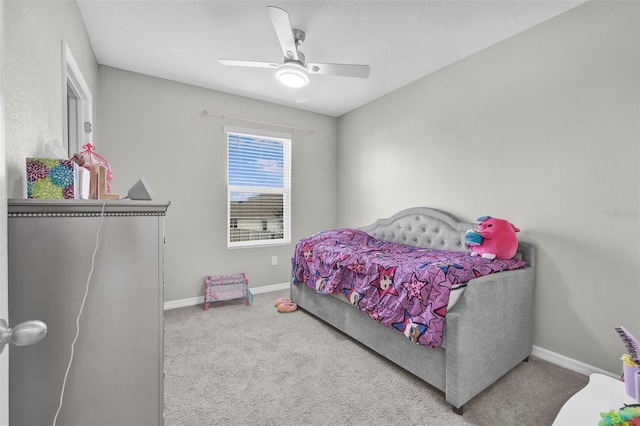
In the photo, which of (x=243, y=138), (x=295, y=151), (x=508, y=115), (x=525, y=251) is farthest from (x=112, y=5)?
(x=525, y=251)

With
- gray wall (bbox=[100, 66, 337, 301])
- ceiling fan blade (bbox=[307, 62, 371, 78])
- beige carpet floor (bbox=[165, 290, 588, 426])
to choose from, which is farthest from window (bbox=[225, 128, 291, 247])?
ceiling fan blade (bbox=[307, 62, 371, 78])

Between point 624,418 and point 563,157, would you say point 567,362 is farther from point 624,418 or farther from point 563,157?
point 563,157

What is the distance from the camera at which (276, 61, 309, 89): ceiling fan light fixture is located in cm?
208

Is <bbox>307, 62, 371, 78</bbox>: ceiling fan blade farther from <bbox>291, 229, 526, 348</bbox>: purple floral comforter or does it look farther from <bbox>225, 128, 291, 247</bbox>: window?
<bbox>225, 128, 291, 247</bbox>: window

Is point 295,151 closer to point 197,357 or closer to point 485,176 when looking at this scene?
point 485,176

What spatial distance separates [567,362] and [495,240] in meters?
0.98

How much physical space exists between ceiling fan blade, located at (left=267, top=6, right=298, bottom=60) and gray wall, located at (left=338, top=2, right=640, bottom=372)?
66.2 inches

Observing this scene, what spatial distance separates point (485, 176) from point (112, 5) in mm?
3213

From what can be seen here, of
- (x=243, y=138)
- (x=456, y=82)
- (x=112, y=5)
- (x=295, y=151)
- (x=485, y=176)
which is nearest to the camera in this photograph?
(x=112, y=5)

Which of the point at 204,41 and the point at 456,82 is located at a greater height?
the point at 204,41

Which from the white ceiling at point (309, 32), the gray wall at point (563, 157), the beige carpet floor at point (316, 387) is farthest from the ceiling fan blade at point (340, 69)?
the beige carpet floor at point (316, 387)

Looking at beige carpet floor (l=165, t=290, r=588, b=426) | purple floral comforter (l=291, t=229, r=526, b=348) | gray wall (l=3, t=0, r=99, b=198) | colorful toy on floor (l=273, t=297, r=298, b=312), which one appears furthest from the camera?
colorful toy on floor (l=273, t=297, r=298, b=312)

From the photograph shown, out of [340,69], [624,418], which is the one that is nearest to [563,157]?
→ [624,418]

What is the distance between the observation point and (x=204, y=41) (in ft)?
8.04
